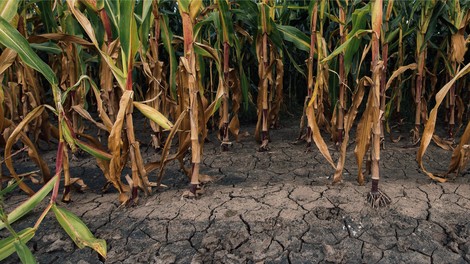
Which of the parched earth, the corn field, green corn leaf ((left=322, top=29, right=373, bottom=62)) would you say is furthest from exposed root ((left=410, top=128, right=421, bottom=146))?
green corn leaf ((left=322, top=29, right=373, bottom=62))

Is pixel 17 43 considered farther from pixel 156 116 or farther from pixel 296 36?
pixel 296 36

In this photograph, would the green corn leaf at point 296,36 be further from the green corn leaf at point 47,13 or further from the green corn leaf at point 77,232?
the green corn leaf at point 77,232

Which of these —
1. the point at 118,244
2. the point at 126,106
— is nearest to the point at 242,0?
the point at 126,106

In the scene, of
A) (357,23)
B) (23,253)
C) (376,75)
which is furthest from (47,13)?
(376,75)

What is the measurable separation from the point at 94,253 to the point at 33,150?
0.69 metres

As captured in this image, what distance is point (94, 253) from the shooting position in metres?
1.69

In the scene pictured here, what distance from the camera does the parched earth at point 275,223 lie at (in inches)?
65.2

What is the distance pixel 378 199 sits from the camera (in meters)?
1.92

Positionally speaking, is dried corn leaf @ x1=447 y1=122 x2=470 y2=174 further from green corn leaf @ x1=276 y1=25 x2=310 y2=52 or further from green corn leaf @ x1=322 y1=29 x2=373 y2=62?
green corn leaf @ x1=276 y1=25 x2=310 y2=52

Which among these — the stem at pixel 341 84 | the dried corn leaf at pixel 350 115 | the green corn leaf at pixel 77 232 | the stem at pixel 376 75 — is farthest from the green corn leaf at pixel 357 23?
the green corn leaf at pixel 77 232

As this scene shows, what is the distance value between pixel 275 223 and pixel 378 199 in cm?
54

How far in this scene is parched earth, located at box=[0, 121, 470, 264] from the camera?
5.43ft

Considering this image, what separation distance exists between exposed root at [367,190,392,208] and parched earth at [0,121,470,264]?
0.03 metres

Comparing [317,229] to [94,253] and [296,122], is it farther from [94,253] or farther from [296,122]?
[296,122]
